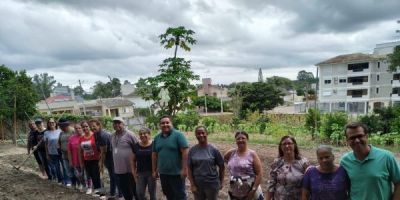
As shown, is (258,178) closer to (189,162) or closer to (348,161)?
(189,162)

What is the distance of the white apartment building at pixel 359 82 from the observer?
38188 mm

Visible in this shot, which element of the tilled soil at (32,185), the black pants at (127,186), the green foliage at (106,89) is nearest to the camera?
the black pants at (127,186)

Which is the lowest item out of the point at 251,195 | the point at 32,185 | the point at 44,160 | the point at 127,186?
the point at 32,185

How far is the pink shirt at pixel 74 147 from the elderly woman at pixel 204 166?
9.25 feet

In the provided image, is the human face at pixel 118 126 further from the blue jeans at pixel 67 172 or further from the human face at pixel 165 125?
the blue jeans at pixel 67 172

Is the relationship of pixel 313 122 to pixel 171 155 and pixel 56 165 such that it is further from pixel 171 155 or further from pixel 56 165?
pixel 171 155

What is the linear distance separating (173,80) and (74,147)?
7.12 feet

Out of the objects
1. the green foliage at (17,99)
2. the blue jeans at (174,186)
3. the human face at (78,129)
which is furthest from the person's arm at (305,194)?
the green foliage at (17,99)

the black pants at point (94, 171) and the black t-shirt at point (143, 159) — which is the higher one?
the black t-shirt at point (143, 159)

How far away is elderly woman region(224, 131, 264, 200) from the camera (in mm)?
3525

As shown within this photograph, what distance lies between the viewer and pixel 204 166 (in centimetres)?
383

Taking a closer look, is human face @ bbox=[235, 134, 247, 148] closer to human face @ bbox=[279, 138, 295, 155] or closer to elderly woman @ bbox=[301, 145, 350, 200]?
human face @ bbox=[279, 138, 295, 155]

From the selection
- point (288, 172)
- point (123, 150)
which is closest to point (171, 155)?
point (123, 150)

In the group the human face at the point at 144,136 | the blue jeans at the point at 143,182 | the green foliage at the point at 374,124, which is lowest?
the green foliage at the point at 374,124
